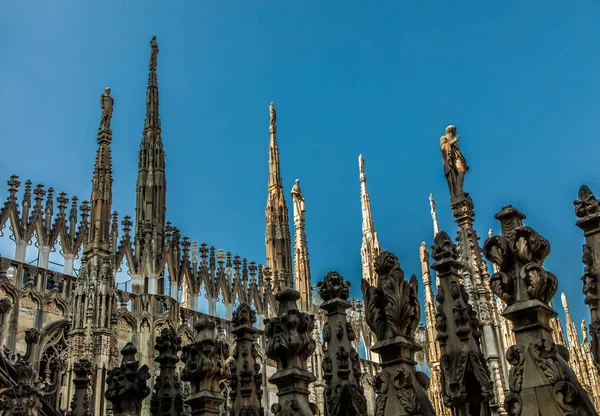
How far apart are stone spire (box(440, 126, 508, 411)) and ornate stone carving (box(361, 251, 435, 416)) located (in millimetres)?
6703

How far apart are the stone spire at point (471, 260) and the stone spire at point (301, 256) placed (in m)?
15.5

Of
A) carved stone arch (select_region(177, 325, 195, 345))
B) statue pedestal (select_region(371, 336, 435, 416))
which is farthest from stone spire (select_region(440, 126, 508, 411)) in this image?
carved stone arch (select_region(177, 325, 195, 345))

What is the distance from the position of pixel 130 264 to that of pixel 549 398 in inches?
823

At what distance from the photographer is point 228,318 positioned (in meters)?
27.6

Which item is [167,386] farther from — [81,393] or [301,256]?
[301,256]

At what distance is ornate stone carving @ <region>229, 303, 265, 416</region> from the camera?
325 inches

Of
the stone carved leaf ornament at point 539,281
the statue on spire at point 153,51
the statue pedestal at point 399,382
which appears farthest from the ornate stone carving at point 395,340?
the statue on spire at point 153,51

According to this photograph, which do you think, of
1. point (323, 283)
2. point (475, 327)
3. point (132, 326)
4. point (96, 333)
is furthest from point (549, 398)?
point (132, 326)

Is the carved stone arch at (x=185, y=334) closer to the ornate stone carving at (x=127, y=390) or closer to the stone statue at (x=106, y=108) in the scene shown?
the stone statue at (x=106, y=108)

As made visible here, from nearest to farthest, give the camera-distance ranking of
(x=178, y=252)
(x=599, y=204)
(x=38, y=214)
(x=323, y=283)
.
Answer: (x=599, y=204), (x=323, y=283), (x=38, y=214), (x=178, y=252)

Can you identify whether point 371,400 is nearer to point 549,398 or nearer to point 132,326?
point 132,326

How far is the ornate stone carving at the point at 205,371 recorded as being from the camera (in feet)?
28.2

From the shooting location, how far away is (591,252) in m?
6.00

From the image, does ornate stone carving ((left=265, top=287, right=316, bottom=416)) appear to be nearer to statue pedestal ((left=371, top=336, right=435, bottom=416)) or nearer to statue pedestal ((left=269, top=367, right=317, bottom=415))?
statue pedestal ((left=269, top=367, right=317, bottom=415))
